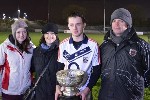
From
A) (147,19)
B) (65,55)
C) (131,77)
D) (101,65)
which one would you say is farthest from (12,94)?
(147,19)

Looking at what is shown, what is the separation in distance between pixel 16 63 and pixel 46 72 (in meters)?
0.43

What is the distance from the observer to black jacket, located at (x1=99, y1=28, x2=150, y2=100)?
3.54 meters

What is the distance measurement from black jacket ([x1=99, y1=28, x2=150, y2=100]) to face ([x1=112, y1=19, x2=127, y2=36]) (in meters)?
0.09

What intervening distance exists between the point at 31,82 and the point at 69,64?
104 cm

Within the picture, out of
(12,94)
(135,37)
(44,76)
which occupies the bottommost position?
(12,94)

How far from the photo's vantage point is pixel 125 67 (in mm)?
3531

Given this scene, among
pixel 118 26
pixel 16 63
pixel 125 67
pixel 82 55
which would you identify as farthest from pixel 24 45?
pixel 125 67

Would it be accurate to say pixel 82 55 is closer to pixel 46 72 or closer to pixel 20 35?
pixel 46 72

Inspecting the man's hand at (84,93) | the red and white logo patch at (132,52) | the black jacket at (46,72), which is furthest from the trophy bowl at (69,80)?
the black jacket at (46,72)

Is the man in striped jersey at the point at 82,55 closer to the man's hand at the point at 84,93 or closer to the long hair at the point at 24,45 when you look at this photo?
the man's hand at the point at 84,93

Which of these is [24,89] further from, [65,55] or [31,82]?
[65,55]

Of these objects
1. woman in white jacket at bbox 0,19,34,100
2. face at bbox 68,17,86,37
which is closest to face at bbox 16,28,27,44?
woman in white jacket at bbox 0,19,34,100

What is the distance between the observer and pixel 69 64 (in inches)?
148

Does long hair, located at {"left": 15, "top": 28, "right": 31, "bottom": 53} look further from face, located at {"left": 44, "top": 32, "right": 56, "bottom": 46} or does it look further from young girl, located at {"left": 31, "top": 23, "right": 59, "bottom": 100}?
face, located at {"left": 44, "top": 32, "right": 56, "bottom": 46}
